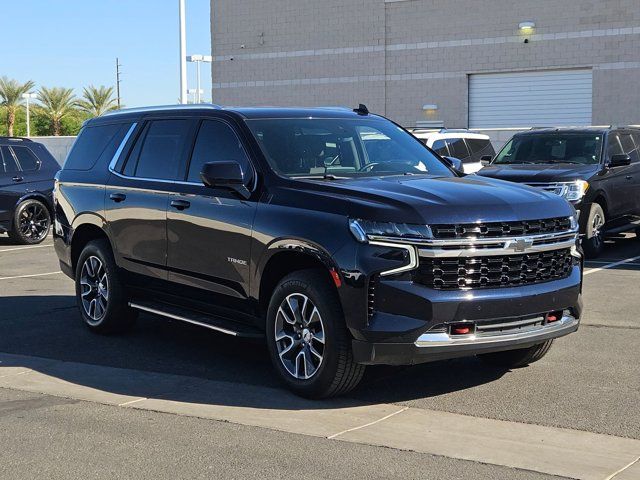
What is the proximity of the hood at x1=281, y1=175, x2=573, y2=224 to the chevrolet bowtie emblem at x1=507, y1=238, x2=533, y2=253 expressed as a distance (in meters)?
0.15

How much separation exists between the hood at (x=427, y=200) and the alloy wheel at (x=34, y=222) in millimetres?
11506

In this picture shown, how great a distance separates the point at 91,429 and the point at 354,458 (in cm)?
168

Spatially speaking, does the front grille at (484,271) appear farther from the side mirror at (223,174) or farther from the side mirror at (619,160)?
the side mirror at (619,160)

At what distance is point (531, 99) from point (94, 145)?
29.0 m

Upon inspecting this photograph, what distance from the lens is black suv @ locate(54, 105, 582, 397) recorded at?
578 cm

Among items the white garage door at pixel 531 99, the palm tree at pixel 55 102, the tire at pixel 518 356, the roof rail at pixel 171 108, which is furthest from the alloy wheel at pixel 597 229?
the palm tree at pixel 55 102

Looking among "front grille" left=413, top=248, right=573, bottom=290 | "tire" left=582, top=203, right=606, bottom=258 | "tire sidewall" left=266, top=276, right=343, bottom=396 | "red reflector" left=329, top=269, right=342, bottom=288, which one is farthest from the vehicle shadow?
"tire" left=582, top=203, right=606, bottom=258

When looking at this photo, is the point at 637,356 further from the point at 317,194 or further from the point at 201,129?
the point at 201,129

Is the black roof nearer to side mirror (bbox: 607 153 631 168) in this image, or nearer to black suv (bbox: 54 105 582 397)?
black suv (bbox: 54 105 582 397)

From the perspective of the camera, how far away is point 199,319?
725 cm

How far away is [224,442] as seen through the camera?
5.39 metres

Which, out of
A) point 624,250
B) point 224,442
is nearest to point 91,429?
point 224,442

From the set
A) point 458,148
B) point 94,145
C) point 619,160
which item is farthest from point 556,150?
point 94,145

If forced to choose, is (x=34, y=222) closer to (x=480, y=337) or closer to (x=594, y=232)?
(x=594, y=232)
